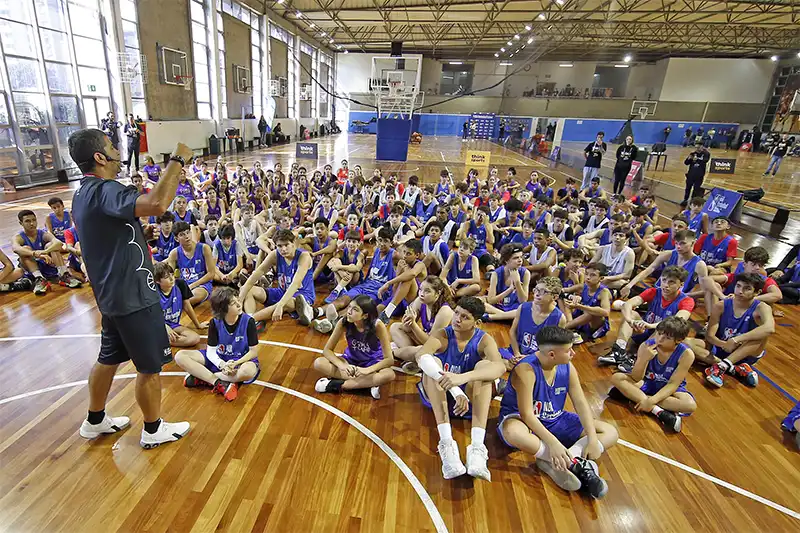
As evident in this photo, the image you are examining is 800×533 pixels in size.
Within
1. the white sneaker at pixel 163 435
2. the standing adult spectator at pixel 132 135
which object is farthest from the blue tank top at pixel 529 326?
the standing adult spectator at pixel 132 135

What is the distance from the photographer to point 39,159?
10867 mm

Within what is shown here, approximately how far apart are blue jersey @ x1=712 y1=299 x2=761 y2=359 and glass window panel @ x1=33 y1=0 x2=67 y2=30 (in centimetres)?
1459

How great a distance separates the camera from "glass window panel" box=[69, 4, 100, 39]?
36.9 feet

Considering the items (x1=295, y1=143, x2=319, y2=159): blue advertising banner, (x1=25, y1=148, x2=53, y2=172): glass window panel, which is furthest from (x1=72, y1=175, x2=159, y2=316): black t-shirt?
(x1=295, y1=143, x2=319, y2=159): blue advertising banner

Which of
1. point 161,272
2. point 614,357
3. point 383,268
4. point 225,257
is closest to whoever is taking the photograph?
point 161,272

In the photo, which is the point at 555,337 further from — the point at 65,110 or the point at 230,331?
the point at 65,110

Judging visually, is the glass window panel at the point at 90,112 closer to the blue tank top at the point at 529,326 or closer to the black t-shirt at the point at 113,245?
the black t-shirt at the point at 113,245

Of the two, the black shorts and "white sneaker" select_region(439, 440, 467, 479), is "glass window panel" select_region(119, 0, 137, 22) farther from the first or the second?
"white sneaker" select_region(439, 440, 467, 479)

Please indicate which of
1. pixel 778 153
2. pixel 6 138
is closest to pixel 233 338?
pixel 6 138

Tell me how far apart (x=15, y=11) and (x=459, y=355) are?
13.0 meters

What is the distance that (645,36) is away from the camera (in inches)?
1009

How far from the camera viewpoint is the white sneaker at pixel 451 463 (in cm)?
258

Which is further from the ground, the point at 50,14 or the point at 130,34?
the point at 130,34

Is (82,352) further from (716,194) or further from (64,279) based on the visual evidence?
(716,194)
